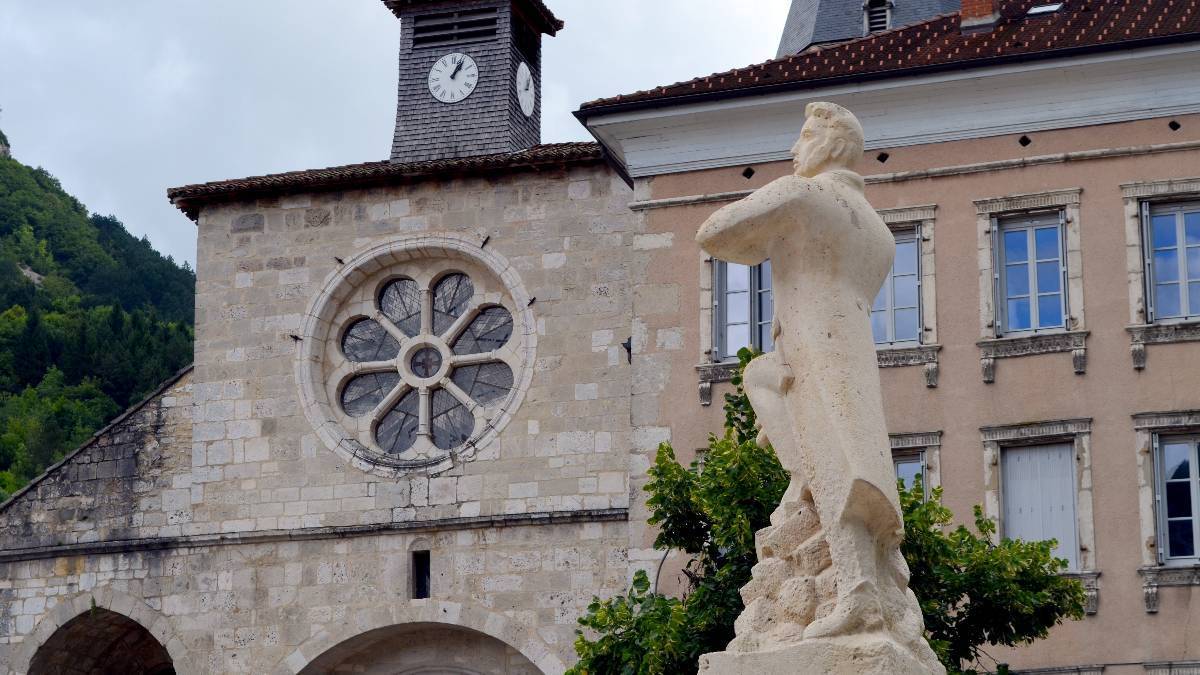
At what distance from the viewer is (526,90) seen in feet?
107

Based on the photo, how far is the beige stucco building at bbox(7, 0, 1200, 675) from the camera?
21.5 metres


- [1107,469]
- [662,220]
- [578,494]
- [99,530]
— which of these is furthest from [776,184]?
[99,530]

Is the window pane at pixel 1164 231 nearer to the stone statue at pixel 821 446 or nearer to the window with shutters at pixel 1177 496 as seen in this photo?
the window with shutters at pixel 1177 496

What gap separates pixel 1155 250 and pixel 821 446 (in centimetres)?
1431

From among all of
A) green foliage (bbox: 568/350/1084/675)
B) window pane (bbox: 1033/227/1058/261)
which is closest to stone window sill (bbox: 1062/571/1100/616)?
window pane (bbox: 1033/227/1058/261)

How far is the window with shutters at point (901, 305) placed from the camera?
2219cm

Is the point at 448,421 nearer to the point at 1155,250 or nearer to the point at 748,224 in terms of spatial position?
the point at 1155,250

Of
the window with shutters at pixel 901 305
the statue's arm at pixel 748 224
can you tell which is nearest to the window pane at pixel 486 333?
the window with shutters at pixel 901 305

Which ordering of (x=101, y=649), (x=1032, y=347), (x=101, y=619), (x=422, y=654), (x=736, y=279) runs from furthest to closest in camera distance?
(x=101, y=649) → (x=101, y=619) → (x=422, y=654) → (x=736, y=279) → (x=1032, y=347)

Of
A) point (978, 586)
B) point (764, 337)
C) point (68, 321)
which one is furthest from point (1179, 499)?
point (68, 321)

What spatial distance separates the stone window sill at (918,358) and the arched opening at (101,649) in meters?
9.25

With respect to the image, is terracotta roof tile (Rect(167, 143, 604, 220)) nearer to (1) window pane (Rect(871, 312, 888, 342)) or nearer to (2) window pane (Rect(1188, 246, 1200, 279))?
(1) window pane (Rect(871, 312, 888, 342))

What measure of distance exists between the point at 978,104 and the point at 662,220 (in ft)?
10.1

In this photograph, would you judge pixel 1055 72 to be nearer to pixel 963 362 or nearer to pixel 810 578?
pixel 963 362
